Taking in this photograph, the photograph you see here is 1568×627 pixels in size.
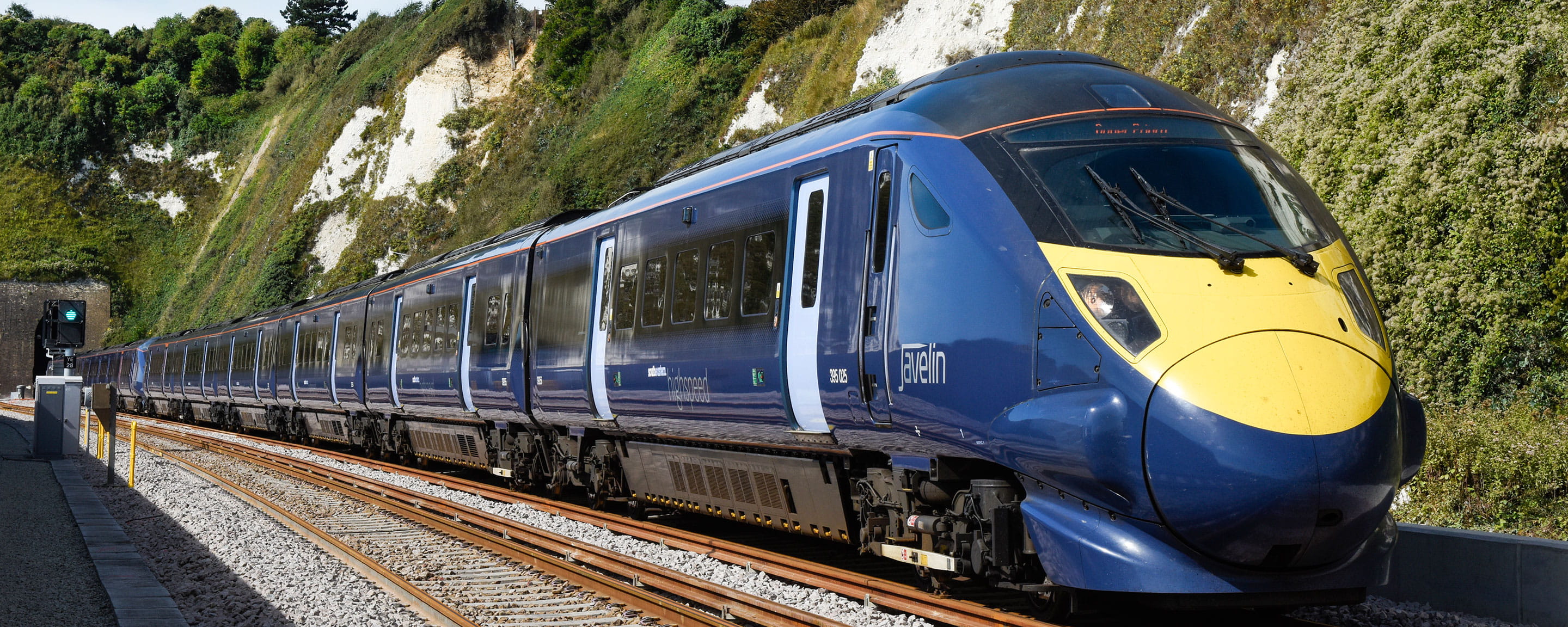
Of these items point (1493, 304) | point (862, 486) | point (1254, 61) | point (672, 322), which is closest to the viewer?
point (862, 486)

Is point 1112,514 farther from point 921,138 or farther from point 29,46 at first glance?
point 29,46

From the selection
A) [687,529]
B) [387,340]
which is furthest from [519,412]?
[387,340]

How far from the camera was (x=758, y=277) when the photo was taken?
8.92m

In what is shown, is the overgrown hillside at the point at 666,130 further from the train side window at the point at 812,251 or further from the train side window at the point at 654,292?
the train side window at the point at 654,292

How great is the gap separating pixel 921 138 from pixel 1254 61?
39.0 feet

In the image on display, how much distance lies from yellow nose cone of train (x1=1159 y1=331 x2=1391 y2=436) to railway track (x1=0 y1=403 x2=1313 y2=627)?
171 cm

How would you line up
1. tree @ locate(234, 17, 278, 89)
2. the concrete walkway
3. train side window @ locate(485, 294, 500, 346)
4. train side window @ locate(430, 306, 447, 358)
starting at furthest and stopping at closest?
tree @ locate(234, 17, 278, 89) < train side window @ locate(430, 306, 447, 358) < train side window @ locate(485, 294, 500, 346) < the concrete walkway

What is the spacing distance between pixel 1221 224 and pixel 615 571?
520 cm

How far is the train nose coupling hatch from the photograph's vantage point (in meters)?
5.41

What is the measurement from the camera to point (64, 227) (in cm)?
7581

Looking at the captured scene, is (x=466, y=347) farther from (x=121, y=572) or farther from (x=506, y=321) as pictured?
(x=121, y=572)

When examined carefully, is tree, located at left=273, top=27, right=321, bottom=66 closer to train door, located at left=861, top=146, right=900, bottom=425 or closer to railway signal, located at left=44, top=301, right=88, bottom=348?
railway signal, located at left=44, top=301, right=88, bottom=348

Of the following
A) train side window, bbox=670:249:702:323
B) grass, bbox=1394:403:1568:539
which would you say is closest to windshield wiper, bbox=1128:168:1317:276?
train side window, bbox=670:249:702:323

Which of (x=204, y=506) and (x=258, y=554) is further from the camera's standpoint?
(x=204, y=506)
